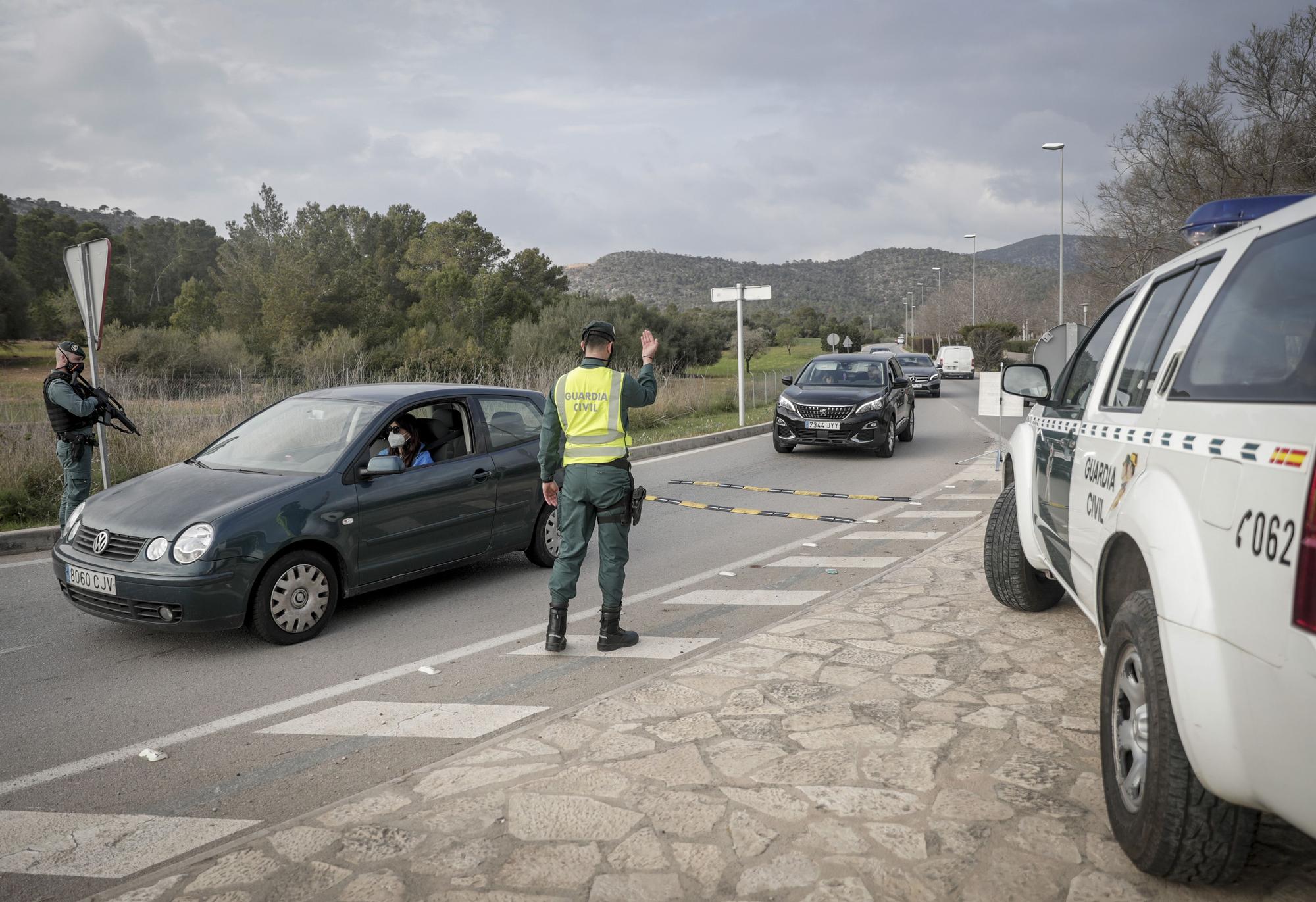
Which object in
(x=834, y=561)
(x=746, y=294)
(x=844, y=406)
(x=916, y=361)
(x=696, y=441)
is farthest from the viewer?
(x=916, y=361)

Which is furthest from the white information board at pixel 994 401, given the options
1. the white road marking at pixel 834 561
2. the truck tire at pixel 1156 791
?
the truck tire at pixel 1156 791

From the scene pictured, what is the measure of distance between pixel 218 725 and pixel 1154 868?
391cm

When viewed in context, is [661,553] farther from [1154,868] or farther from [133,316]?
[133,316]

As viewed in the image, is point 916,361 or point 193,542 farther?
point 916,361

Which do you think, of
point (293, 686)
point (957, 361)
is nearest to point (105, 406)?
point (293, 686)

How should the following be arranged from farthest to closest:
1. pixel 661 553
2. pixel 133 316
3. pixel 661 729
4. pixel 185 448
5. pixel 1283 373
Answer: pixel 133 316, pixel 185 448, pixel 661 553, pixel 661 729, pixel 1283 373

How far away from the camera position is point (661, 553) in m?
8.59

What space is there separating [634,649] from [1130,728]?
10.5 ft

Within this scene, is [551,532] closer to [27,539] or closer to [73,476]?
[73,476]

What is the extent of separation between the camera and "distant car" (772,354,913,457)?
1523cm

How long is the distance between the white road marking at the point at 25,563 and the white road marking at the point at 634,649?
5187 mm

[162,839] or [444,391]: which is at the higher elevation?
[444,391]

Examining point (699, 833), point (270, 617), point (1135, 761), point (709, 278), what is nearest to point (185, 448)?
point (270, 617)

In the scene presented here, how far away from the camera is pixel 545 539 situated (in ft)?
25.6
